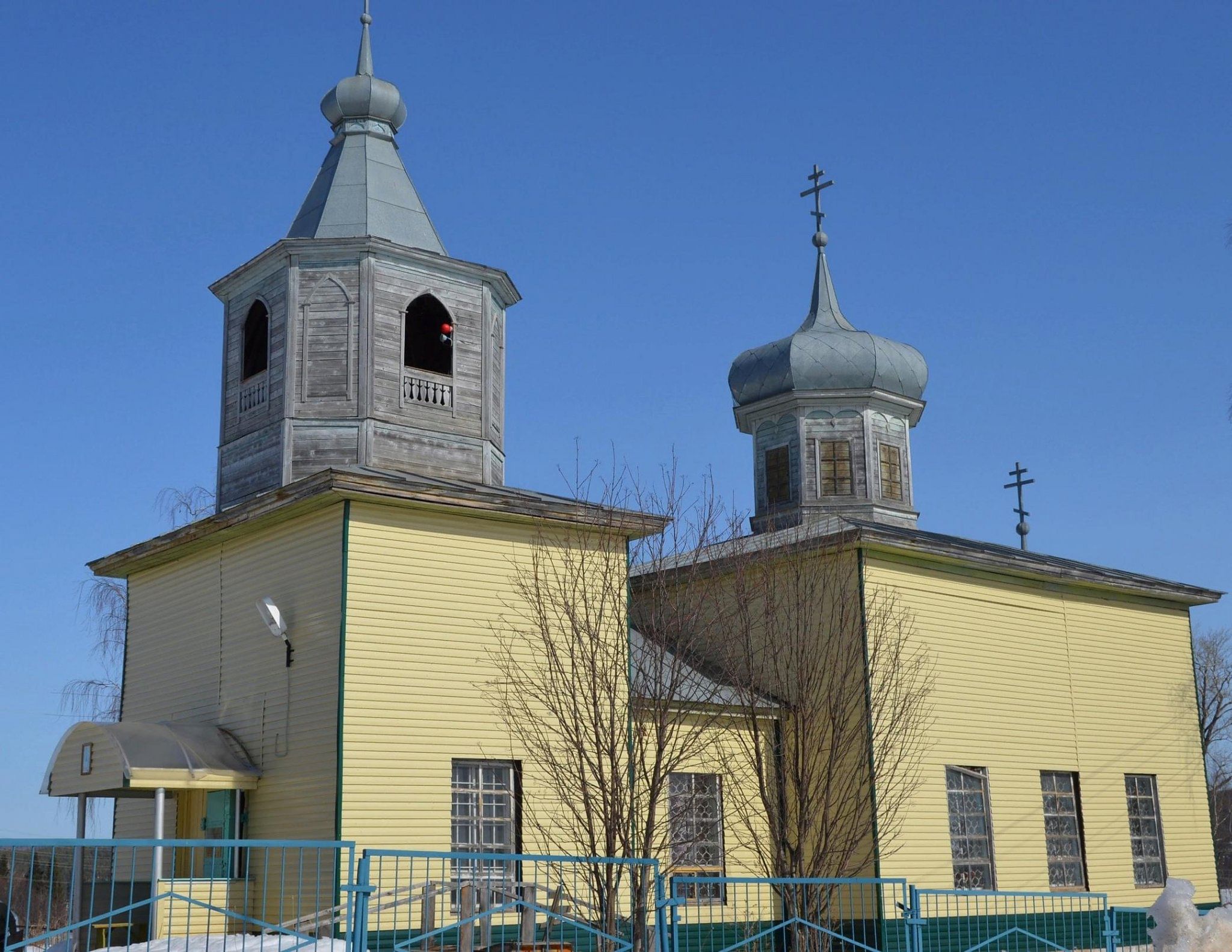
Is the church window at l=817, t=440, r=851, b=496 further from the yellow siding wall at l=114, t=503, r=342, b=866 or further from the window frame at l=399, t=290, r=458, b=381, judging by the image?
the yellow siding wall at l=114, t=503, r=342, b=866

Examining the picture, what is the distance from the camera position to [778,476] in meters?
26.5

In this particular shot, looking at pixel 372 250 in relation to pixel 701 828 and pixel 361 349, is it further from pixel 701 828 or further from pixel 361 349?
pixel 701 828

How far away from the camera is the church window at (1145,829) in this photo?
21.8 meters

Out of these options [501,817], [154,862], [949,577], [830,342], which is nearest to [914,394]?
[830,342]

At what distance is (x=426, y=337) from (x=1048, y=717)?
10470mm

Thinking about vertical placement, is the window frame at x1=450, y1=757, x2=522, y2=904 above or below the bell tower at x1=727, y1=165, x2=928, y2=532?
below

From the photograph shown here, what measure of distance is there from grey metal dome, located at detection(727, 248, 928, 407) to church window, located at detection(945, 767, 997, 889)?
8.60 metres

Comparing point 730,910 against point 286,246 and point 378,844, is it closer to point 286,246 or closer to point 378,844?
point 378,844

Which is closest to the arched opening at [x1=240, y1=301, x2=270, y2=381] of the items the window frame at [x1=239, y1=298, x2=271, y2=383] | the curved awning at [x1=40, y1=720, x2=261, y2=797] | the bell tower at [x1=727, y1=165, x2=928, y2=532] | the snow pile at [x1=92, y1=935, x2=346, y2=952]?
the window frame at [x1=239, y1=298, x2=271, y2=383]

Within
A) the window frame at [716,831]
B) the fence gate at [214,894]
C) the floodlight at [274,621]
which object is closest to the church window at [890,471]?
the window frame at [716,831]

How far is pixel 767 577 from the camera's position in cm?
1783

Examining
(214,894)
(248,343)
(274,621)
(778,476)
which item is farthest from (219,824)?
(778,476)

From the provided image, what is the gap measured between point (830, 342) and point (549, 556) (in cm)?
1117

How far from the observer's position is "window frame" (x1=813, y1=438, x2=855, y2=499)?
84.3ft
